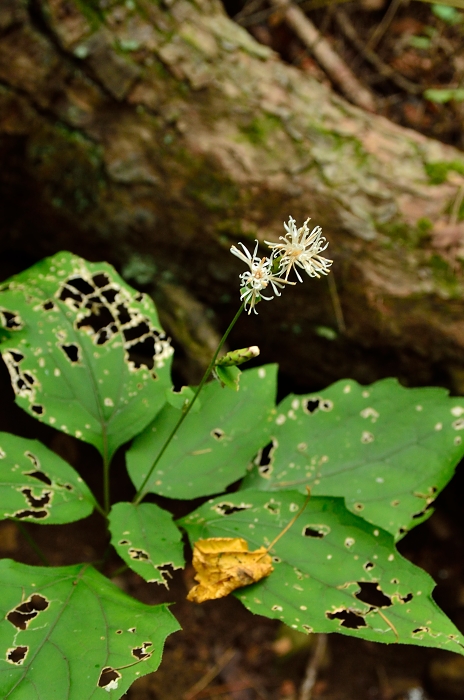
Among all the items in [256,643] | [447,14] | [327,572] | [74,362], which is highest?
[447,14]

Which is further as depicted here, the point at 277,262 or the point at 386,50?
the point at 386,50

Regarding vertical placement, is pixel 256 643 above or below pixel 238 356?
below

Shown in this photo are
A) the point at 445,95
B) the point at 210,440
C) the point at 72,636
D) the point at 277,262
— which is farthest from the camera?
the point at 445,95

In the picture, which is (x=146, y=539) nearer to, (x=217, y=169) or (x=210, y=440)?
(x=210, y=440)

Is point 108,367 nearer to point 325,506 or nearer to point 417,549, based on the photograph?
point 325,506

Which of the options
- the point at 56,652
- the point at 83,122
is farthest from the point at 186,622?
the point at 83,122

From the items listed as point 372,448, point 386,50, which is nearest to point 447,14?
point 386,50

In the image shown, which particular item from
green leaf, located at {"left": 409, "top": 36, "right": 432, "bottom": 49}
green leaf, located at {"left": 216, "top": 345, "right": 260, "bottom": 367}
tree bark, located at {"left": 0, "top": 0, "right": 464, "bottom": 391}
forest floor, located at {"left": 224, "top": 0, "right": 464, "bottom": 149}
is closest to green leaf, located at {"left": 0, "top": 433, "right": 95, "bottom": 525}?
green leaf, located at {"left": 216, "top": 345, "right": 260, "bottom": 367}
